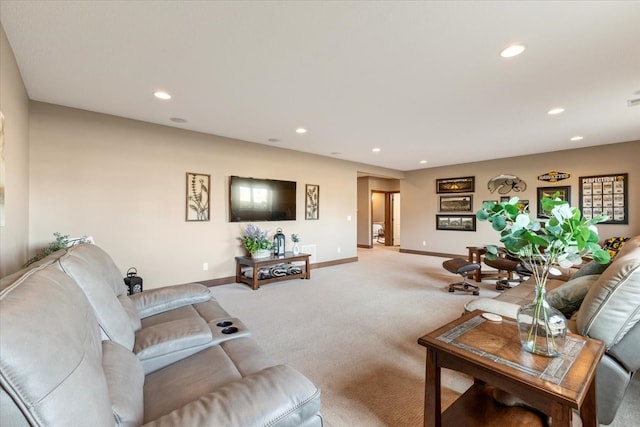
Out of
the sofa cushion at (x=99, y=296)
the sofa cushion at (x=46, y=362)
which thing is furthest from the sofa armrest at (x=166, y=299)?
the sofa cushion at (x=46, y=362)

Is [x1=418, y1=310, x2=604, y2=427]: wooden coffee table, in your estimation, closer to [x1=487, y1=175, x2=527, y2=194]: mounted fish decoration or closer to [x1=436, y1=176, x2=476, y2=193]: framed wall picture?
[x1=487, y1=175, x2=527, y2=194]: mounted fish decoration

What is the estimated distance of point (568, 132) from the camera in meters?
4.56

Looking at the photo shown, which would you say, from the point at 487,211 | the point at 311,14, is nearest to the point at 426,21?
the point at 311,14

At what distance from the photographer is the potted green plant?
4.77 meters

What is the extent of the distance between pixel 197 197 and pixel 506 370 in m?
4.40

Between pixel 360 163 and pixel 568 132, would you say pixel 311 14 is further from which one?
pixel 360 163

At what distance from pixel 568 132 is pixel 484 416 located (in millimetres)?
4946

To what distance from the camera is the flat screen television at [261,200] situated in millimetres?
4918

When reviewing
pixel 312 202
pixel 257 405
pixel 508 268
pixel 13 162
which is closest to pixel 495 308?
pixel 257 405

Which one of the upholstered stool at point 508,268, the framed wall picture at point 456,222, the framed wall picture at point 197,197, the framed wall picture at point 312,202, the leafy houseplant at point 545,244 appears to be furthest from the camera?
the framed wall picture at point 456,222

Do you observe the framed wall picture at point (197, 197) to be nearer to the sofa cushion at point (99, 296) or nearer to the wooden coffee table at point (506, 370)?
the sofa cushion at point (99, 296)

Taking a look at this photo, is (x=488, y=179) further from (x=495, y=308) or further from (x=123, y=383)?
(x=123, y=383)

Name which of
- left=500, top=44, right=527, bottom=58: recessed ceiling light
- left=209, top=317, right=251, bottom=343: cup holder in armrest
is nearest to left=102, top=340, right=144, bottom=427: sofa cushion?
left=209, top=317, right=251, bottom=343: cup holder in armrest

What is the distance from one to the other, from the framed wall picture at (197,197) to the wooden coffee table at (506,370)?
3.99m
